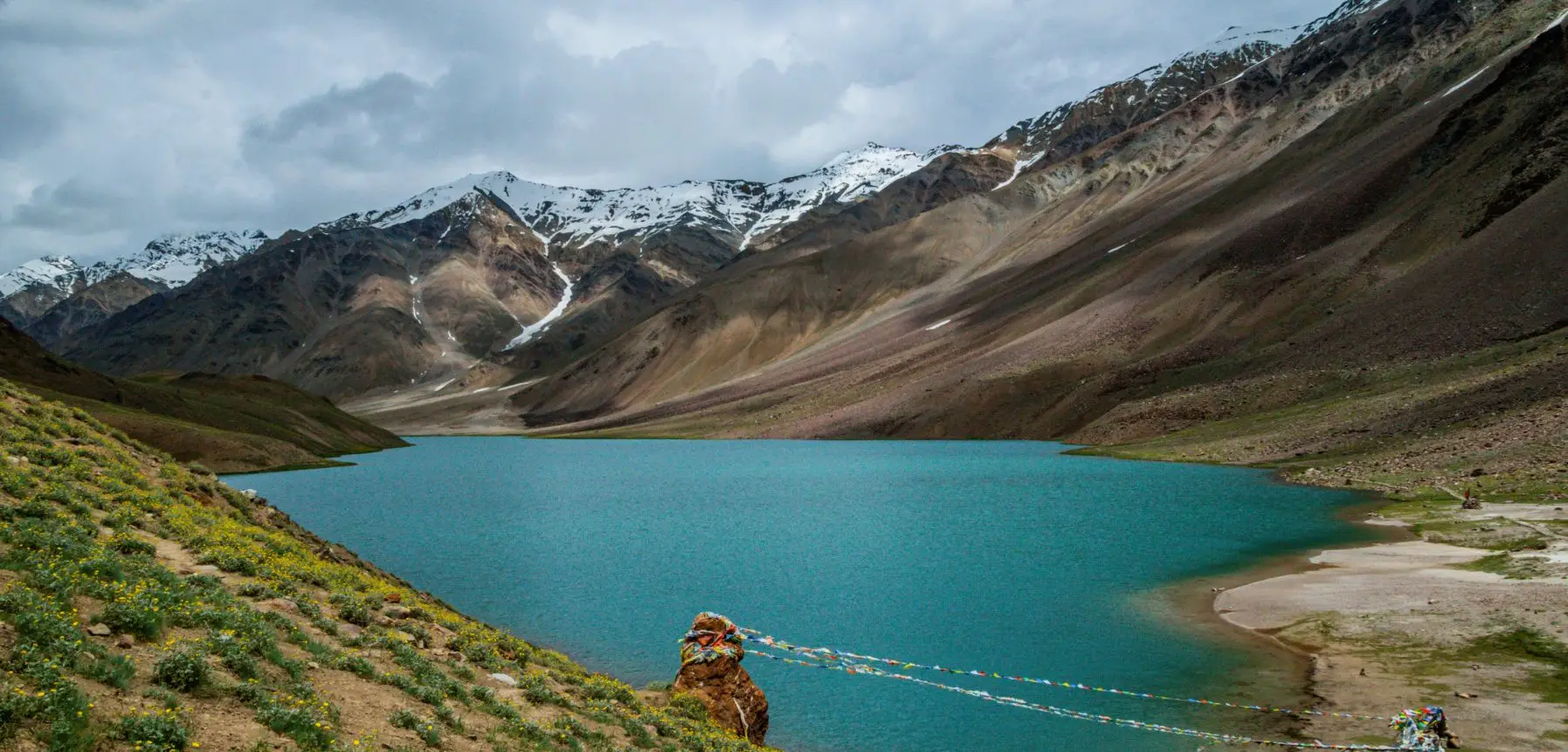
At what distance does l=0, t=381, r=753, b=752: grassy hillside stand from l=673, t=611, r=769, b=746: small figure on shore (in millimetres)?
601

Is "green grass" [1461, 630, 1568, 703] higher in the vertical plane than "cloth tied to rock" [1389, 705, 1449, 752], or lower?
higher

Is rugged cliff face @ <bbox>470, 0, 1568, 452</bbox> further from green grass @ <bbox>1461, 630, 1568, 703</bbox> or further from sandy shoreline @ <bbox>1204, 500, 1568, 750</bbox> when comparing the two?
green grass @ <bbox>1461, 630, 1568, 703</bbox>

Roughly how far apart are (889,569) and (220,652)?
27.2 metres

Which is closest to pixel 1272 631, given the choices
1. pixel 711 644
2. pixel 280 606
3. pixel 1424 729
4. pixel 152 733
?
pixel 1424 729

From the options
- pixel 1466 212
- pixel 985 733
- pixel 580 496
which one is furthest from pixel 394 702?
pixel 1466 212

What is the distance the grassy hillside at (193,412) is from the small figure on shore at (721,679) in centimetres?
6040

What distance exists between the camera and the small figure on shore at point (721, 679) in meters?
17.6

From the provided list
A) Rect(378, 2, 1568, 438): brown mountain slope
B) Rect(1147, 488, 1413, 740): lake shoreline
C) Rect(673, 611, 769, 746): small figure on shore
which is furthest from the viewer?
Rect(378, 2, 1568, 438): brown mountain slope

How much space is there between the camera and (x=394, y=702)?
38.8 feet

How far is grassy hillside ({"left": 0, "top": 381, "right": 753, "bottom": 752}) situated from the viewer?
8.75 m

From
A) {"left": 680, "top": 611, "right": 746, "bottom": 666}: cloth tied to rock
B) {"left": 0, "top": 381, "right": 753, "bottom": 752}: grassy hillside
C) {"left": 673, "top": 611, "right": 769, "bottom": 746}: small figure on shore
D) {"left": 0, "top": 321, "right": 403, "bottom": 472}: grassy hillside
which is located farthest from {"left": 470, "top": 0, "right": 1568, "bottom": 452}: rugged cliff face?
{"left": 0, "top": 321, "right": 403, "bottom": 472}: grassy hillside

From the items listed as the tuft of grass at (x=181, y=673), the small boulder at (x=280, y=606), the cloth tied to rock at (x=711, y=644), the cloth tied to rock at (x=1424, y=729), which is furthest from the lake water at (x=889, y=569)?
the tuft of grass at (x=181, y=673)

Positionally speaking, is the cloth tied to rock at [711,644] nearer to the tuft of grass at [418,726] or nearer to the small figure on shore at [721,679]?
the small figure on shore at [721,679]

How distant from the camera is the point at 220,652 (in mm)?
10828
